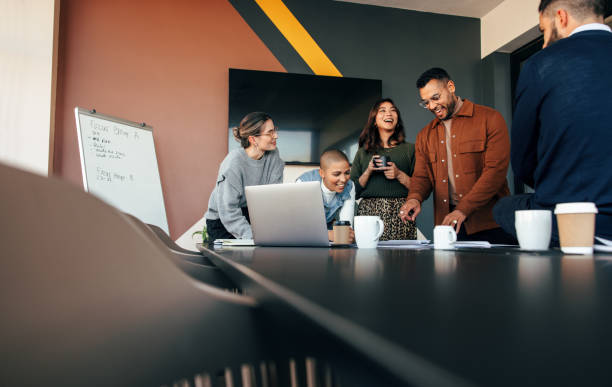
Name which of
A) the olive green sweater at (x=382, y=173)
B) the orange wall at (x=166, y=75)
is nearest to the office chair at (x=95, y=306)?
the olive green sweater at (x=382, y=173)

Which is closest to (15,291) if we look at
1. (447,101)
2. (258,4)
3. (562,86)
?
(562,86)

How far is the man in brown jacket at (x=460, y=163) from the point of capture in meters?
2.22

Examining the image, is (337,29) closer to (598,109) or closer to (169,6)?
(169,6)

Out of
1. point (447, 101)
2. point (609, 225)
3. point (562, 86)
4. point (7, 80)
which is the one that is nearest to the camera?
point (609, 225)

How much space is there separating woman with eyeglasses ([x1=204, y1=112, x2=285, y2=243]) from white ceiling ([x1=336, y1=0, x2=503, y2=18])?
8.26 ft

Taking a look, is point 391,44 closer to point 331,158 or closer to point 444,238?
point 331,158

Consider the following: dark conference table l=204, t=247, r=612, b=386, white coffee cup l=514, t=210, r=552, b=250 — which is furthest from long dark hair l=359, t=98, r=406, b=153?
dark conference table l=204, t=247, r=612, b=386

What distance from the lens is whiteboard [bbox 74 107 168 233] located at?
311 centimetres

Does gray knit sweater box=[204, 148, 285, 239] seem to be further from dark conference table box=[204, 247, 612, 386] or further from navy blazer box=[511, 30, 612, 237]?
dark conference table box=[204, 247, 612, 386]

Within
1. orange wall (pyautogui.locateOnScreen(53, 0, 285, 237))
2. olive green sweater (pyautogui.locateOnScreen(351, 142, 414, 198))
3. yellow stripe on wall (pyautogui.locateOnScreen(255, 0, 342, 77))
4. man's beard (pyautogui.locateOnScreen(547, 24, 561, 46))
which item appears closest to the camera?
man's beard (pyautogui.locateOnScreen(547, 24, 561, 46))

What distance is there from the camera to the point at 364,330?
0.55 feet

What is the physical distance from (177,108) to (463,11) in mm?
3246

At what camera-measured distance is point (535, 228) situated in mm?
1043

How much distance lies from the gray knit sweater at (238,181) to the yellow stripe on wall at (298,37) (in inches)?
74.1
